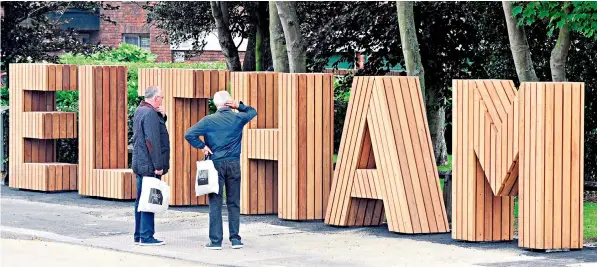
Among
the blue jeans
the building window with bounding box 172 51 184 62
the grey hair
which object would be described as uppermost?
the building window with bounding box 172 51 184 62

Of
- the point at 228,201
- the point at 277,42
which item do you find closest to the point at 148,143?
the point at 228,201

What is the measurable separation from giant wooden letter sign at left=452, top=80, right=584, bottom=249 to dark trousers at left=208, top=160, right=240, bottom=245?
2318 millimetres

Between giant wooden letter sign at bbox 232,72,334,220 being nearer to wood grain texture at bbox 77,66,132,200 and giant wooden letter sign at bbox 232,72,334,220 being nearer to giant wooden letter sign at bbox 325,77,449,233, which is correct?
giant wooden letter sign at bbox 325,77,449,233

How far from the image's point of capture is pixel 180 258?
1216 cm

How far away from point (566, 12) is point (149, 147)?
5267mm

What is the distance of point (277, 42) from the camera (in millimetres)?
20031

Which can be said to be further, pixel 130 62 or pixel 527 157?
pixel 130 62

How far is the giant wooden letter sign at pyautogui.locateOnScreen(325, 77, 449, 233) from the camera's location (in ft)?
45.7

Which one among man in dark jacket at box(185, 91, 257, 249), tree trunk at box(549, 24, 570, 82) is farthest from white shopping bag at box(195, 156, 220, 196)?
tree trunk at box(549, 24, 570, 82)

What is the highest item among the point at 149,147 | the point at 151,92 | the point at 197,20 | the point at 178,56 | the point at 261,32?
the point at 197,20

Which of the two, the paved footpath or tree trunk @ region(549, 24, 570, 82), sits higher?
tree trunk @ region(549, 24, 570, 82)

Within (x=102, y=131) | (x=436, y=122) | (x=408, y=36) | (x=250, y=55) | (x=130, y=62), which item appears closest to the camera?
(x=408, y=36)

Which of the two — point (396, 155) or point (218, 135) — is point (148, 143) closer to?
point (218, 135)

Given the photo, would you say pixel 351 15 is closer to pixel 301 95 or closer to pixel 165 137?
pixel 301 95
